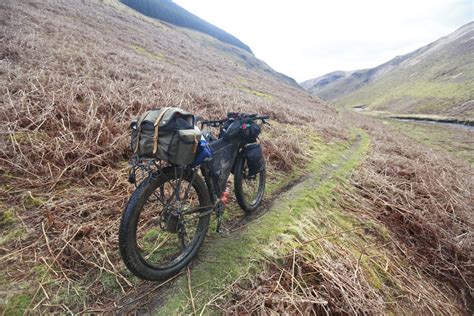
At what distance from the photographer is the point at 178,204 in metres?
2.91

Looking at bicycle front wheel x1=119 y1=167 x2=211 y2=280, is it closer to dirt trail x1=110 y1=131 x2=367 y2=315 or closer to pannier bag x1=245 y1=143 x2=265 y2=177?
dirt trail x1=110 y1=131 x2=367 y2=315

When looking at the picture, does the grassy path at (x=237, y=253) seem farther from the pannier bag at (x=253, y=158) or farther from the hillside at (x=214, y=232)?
the pannier bag at (x=253, y=158)

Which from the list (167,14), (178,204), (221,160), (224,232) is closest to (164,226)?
(178,204)

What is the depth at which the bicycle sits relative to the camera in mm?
2383

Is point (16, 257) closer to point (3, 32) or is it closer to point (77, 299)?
point (77, 299)

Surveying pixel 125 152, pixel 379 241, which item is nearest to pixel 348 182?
pixel 379 241

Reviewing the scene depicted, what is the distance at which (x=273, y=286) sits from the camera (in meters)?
2.82

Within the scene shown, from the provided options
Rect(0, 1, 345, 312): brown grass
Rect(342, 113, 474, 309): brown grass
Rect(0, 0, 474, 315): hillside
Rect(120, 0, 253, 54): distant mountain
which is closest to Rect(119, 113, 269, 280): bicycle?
Rect(0, 0, 474, 315): hillside

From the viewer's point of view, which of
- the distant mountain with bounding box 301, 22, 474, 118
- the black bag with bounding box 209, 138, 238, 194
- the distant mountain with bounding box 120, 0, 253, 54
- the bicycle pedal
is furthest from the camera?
the distant mountain with bounding box 120, 0, 253, 54

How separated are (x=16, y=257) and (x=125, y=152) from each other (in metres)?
2.64

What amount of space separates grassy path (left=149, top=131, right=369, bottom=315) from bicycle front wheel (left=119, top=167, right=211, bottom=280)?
0.74 ft

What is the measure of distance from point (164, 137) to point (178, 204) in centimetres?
92

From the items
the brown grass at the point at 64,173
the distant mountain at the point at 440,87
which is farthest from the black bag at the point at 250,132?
the distant mountain at the point at 440,87

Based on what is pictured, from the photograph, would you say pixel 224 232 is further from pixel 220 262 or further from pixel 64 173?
pixel 64 173
